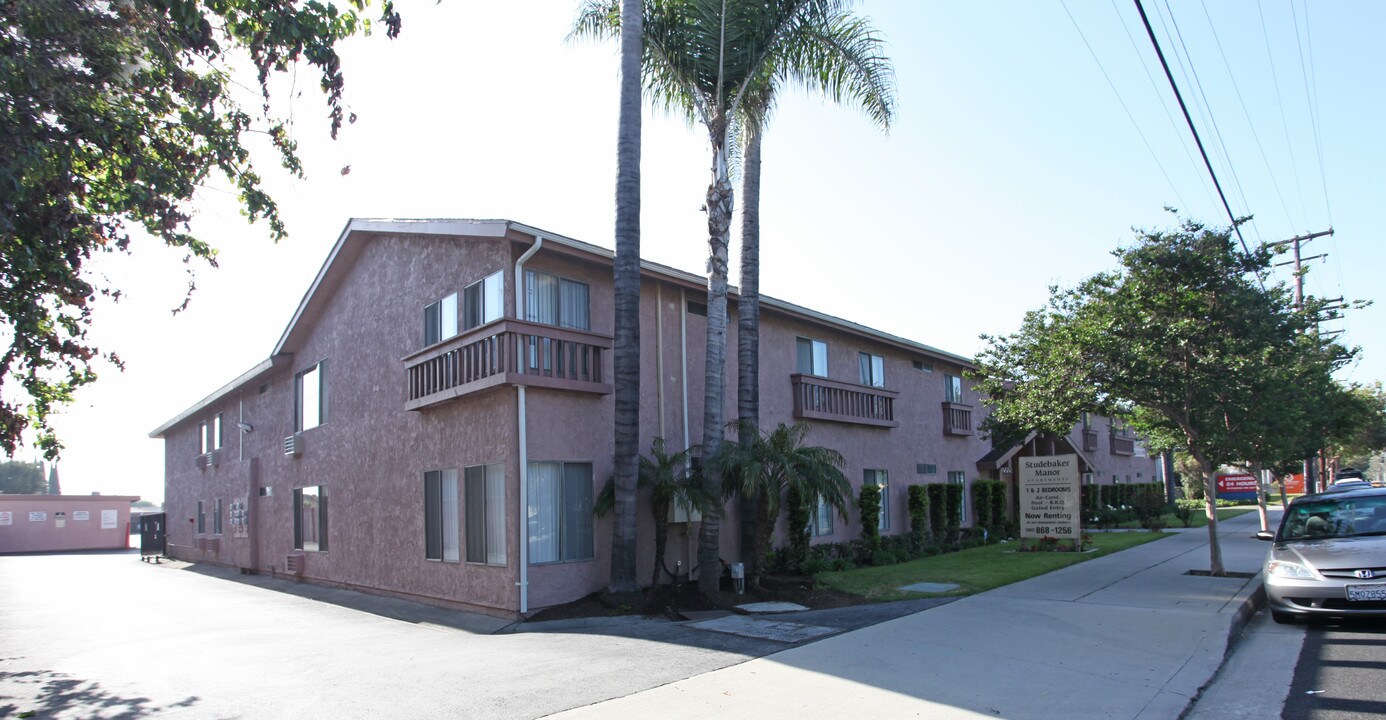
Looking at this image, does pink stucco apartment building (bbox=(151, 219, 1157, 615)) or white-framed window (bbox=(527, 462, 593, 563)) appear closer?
white-framed window (bbox=(527, 462, 593, 563))

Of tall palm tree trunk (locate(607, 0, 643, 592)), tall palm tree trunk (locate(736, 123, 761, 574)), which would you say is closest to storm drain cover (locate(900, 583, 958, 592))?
tall palm tree trunk (locate(736, 123, 761, 574))

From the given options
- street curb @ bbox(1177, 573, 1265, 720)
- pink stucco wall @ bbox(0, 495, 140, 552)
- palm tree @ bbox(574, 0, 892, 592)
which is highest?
palm tree @ bbox(574, 0, 892, 592)

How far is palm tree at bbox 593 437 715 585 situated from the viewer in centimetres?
1289

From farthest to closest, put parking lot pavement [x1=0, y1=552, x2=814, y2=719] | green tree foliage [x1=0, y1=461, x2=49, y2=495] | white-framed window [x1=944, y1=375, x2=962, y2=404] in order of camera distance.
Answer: green tree foliage [x1=0, y1=461, x2=49, y2=495] < white-framed window [x1=944, y1=375, x2=962, y2=404] < parking lot pavement [x1=0, y1=552, x2=814, y2=719]

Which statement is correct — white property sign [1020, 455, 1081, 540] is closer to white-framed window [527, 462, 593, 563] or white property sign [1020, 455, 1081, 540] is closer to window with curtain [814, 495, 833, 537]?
window with curtain [814, 495, 833, 537]

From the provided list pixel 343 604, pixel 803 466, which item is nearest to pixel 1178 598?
pixel 803 466

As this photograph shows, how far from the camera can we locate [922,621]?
35.4 feet

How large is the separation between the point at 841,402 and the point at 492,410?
29.2ft

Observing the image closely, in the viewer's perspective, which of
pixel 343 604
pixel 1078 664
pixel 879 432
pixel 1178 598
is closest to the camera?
pixel 1078 664

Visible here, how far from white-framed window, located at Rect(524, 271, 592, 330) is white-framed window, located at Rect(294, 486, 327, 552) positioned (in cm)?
848

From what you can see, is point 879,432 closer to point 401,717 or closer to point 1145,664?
point 1145,664

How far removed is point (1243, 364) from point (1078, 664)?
25.3 ft

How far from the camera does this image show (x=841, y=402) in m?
19.2

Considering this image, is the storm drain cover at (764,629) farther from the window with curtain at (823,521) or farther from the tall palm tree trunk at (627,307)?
the window with curtain at (823,521)
